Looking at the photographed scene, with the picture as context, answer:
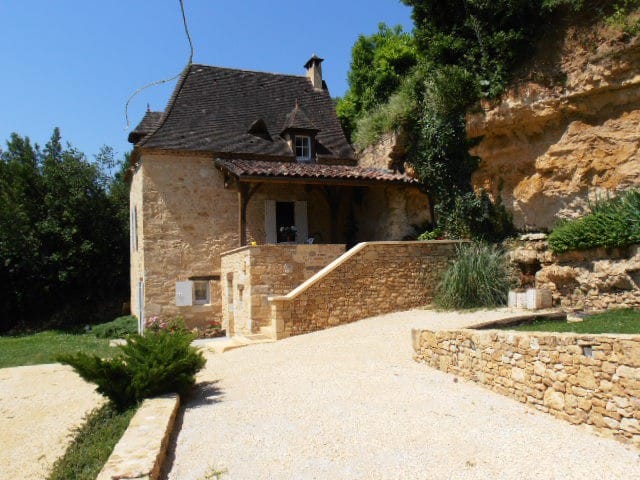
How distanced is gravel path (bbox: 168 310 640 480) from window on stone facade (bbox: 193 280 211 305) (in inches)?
289

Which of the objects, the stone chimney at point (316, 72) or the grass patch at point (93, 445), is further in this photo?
the stone chimney at point (316, 72)

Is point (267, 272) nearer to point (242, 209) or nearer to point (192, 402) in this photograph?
point (242, 209)

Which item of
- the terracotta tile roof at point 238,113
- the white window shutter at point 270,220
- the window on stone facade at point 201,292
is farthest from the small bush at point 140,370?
the terracotta tile roof at point 238,113

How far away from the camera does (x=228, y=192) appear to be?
15000 mm

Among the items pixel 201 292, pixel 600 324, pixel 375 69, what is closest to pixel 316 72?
pixel 375 69

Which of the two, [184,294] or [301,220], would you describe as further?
[301,220]

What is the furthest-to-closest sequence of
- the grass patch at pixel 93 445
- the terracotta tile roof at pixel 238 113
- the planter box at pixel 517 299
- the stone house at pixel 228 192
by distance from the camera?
the terracotta tile roof at pixel 238 113, the stone house at pixel 228 192, the planter box at pixel 517 299, the grass patch at pixel 93 445

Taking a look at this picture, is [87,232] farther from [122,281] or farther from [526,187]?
[526,187]

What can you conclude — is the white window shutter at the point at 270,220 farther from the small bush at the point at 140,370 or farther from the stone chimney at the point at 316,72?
the small bush at the point at 140,370

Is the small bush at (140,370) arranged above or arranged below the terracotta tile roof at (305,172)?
below

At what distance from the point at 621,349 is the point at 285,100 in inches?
594

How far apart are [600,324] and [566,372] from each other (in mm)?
2749

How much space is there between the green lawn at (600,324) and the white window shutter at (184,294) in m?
9.13

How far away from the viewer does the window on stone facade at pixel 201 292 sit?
1448 centimetres
